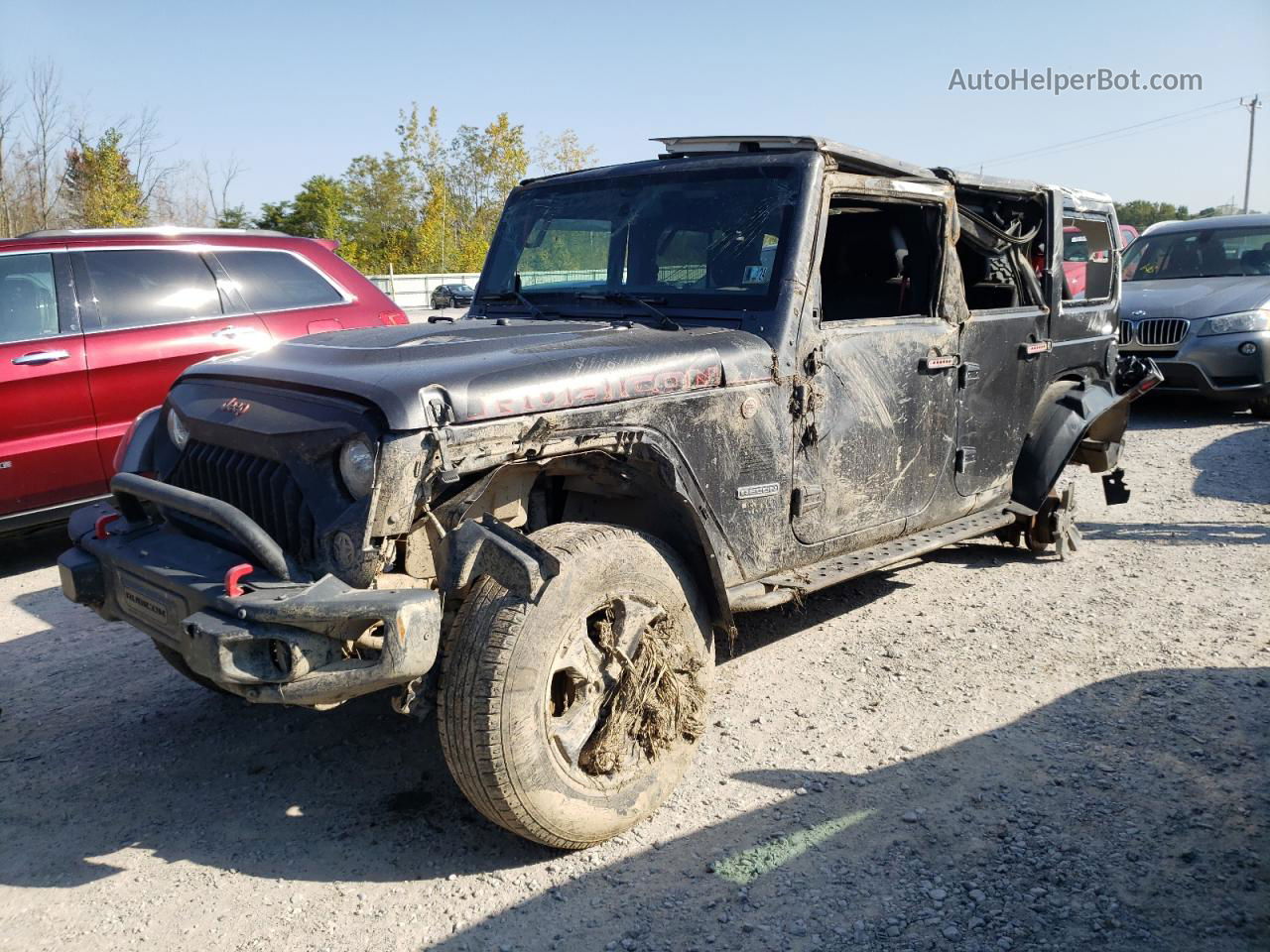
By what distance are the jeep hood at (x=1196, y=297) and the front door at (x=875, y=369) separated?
6.11 metres

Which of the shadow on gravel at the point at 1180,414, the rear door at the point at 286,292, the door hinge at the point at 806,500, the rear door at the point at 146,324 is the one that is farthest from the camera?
the shadow on gravel at the point at 1180,414

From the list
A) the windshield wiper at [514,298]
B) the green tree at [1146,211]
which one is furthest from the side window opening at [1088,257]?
the green tree at [1146,211]

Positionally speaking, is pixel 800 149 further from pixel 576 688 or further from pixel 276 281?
pixel 276 281

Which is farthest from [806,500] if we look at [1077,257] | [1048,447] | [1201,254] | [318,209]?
[318,209]

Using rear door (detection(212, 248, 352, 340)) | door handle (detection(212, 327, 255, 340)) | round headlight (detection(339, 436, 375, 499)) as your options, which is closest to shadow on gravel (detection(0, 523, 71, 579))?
door handle (detection(212, 327, 255, 340))

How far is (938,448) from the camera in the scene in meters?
4.35

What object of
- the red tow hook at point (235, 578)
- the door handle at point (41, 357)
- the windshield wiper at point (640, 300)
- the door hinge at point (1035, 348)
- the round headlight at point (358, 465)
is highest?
the windshield wiper at point (640, 300)

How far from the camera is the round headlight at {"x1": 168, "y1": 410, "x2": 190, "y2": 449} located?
336 cm

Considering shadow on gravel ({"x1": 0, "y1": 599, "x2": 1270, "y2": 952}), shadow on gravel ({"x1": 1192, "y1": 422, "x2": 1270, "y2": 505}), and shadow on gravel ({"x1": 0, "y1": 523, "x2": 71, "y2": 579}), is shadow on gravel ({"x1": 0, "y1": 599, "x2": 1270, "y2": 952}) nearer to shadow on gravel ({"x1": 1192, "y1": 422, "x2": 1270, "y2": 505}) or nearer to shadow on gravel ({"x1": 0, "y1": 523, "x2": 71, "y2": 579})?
shadow on gravel ({"x1": 0, "y1": 523, "x2": 71, "y2": 579})

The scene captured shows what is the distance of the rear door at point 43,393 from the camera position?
5355 mm

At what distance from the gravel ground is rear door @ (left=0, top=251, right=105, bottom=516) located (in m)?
0.97

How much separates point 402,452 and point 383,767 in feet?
4.71

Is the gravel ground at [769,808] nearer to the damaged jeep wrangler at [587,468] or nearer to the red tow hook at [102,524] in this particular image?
the damaged jeep wrangler at [587,468]

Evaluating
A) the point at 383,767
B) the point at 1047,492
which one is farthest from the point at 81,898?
the point at 1047,492
